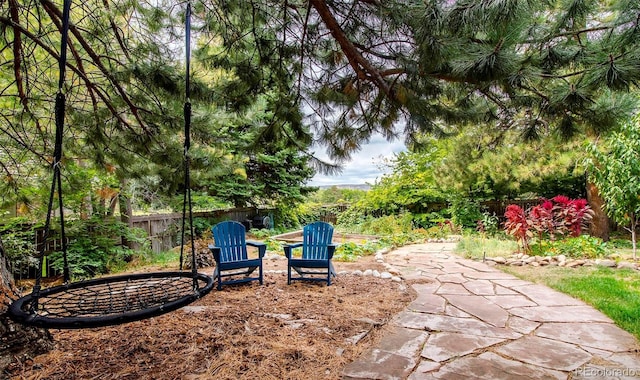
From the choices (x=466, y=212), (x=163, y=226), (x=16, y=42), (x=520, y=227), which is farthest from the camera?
(x=466, y=212)

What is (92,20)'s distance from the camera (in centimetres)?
297

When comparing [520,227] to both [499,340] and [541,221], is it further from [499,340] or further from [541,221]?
[499,340]

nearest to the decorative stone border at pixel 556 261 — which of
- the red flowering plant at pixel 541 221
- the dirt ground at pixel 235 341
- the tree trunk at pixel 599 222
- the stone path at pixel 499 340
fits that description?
the red flowering plant at pixel 541 221

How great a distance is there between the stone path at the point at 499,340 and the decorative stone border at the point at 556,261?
4.02ft

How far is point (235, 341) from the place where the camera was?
216 cm

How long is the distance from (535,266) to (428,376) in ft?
12.0

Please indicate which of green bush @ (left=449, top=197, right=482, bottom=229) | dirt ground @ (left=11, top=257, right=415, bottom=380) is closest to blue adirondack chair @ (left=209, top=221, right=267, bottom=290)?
dirt ground @ (left=11, top=257, right=415, bottom=380)

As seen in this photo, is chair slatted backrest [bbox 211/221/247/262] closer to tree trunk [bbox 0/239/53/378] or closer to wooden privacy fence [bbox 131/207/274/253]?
tree trunk [bbox 0/239/53/378]

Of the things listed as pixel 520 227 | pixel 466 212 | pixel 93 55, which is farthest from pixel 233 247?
pixel 466 212

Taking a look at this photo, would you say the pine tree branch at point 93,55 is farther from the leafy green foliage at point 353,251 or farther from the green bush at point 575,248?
the green bush at point 575,248

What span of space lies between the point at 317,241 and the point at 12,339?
2.80 meters

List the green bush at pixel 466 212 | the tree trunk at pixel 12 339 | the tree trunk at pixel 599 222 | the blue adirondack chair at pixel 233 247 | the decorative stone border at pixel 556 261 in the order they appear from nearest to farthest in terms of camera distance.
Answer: the tree trunk at pixel 12 339, the blue adirondack chair at pixel 233 247, the decorative stone border at pixel 556 261, the tree trunk at pixel 599 222, the green bush at pixel 466 212

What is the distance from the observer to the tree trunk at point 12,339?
5.90 ft

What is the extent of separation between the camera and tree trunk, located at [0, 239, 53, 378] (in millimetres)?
1800
